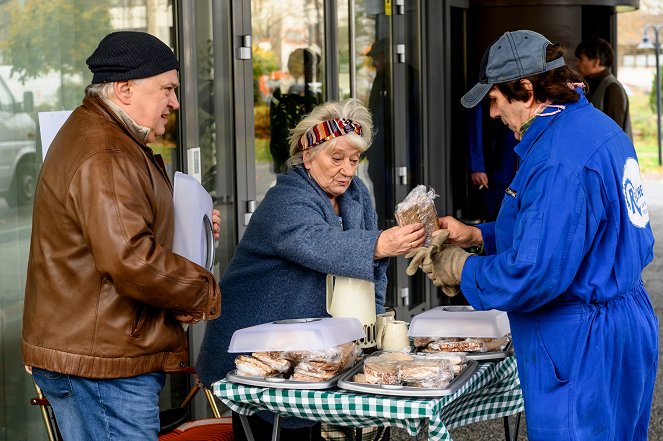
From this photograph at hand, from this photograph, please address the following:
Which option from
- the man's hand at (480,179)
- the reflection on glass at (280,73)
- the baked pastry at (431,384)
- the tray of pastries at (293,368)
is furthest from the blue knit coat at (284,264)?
the man's hand at (480,179)

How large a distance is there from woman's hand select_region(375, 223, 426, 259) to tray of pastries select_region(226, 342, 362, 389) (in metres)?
0.39

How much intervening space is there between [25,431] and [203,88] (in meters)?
1.74

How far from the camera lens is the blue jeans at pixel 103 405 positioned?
281 cm

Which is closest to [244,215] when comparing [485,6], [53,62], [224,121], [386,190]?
[224,121]

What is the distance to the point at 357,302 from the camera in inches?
136

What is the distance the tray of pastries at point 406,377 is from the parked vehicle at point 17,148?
1.42 m

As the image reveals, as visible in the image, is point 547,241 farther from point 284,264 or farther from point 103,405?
point 103,405

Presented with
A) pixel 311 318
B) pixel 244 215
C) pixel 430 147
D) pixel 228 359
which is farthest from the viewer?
pixel 430 147

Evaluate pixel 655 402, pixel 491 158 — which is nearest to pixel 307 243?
pixel 655 402

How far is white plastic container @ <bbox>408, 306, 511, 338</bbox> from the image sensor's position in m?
3.40

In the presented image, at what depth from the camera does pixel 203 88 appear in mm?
4918

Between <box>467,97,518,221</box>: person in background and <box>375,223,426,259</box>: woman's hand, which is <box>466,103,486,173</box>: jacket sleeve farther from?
<box>375,223,426,259</box>: woman's hand

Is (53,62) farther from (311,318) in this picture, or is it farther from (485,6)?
(485,6)

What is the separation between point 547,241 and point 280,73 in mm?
3069
